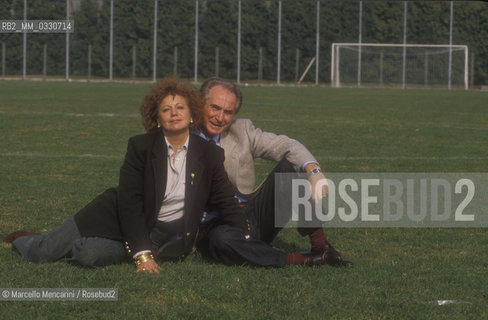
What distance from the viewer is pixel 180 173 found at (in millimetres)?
5117

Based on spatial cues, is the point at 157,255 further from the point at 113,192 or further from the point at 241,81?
the point at 241,81

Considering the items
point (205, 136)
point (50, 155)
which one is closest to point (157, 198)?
point (205, 136)

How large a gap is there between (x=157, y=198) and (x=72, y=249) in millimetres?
646

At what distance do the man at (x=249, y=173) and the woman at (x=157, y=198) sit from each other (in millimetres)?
185

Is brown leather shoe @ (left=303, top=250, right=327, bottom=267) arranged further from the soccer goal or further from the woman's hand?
the soccer goal

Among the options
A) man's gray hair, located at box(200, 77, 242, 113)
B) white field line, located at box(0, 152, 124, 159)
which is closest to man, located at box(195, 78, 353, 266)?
man's gray hair, located at box(200, 77, 242, 113)

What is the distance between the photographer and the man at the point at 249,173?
17.1 feet

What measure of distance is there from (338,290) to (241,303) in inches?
23.7

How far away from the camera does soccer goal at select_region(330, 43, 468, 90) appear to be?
166 feet

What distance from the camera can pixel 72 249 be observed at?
205 inches

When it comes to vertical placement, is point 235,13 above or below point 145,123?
above

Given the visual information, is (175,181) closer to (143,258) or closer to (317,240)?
(143,258)

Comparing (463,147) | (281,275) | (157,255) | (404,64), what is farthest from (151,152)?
(404,64)

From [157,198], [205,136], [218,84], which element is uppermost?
[218,84]
